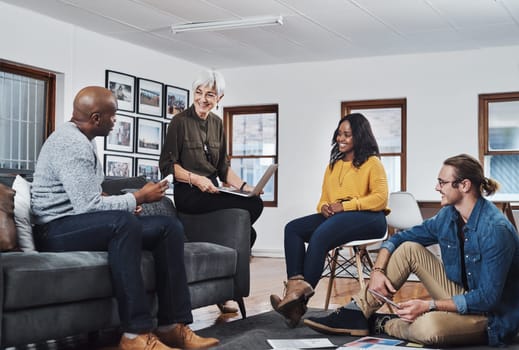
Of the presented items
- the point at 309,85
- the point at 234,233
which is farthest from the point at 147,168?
the point at 234,233

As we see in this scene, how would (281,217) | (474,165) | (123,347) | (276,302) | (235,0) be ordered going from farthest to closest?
(281,217) < (235,0) < (276,302) < (474,165) < (123,347)

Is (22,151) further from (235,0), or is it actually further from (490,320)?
(490,320)

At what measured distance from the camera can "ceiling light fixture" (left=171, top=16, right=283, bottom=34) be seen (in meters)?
7.05

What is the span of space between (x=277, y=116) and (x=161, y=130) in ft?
5.47

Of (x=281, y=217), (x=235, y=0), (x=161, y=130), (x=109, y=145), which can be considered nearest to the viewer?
(x=235, y=0)

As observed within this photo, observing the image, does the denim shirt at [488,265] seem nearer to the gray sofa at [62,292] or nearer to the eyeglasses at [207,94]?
the gray sofa at [62,292]

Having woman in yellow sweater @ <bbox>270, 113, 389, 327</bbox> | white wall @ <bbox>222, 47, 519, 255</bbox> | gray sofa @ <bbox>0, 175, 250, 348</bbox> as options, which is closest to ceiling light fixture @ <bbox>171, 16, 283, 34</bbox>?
white wall @ <bbox>222, 47, 519, 255</bbox>

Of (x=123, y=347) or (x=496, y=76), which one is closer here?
(x=123, y=347)

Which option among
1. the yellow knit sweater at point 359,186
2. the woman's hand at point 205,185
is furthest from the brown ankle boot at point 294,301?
the woman's hand at point 205,185

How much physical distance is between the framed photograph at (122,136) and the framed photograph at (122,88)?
13 cm

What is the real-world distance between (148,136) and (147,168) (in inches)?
15.1

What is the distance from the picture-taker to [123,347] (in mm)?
2951

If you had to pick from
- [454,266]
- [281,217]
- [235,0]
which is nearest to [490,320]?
[454,266]

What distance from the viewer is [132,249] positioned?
2.96 metres
